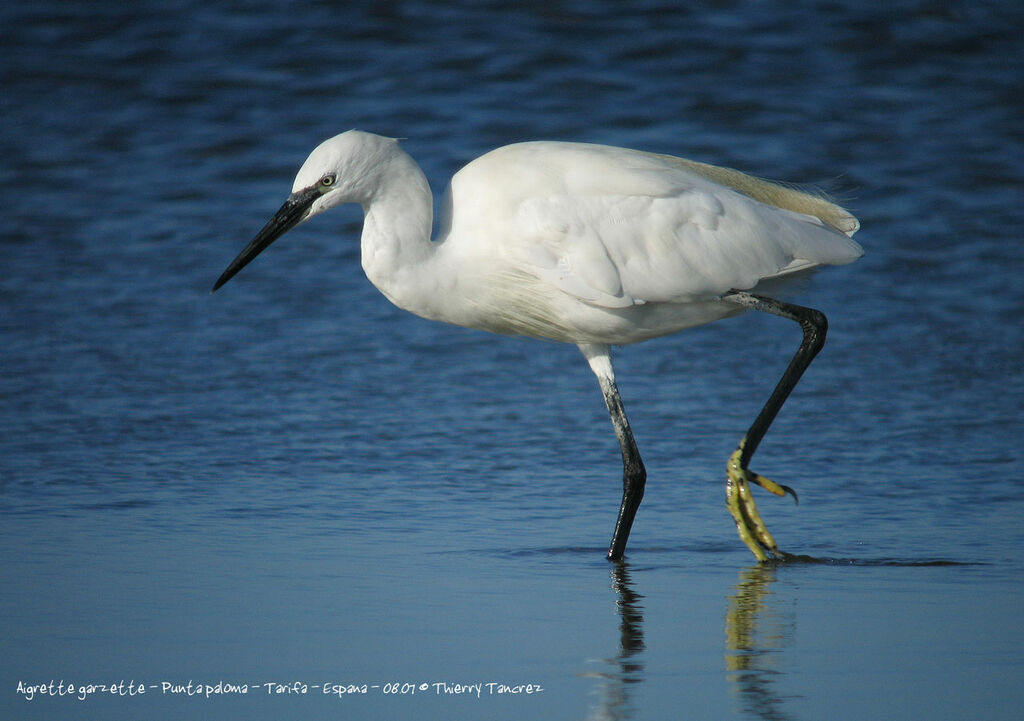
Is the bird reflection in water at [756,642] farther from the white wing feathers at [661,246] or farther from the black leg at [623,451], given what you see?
Result: the white wing feathers at [661,246]

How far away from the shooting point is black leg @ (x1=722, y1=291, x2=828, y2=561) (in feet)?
15.2

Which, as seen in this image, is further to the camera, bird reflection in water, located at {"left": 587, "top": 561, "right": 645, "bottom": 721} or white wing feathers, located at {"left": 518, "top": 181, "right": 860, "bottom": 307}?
white wing feathers, located at {"left": 518, "top": 181, "right": 860, "bottom": 307}

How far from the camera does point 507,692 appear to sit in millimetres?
3252

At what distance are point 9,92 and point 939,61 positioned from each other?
275 inches

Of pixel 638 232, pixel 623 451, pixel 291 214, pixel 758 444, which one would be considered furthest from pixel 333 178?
pixel 758 444

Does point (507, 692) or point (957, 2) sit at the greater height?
point (957, 2)

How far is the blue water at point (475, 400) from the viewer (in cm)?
352

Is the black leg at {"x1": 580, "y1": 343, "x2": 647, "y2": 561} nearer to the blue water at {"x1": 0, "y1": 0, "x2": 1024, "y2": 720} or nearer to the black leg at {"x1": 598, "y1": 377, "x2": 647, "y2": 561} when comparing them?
the black leg at {"x1": 598, "y1": 377, "x2": 647, "y2": 561}

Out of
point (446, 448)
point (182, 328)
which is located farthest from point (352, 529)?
point (182, 328)

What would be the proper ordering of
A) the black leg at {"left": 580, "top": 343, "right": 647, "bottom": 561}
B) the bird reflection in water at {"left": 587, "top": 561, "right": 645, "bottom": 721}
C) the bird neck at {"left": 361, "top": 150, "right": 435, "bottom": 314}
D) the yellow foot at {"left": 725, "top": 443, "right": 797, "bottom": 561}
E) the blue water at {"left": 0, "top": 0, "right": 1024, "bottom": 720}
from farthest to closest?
the black leg at {"left": 580, "top": 343, "right": 647, "bottom": 561}, the bird neck at {"left": 361, "top": 150, "right": 435, "bottom": 314}, the yellow foot at {"left": 725, "top": 443, "right": 797, "bottom": 561}, the blue water at {"left": 0, "top": 0, "right": 1024, "bottom": 720}, the bird reflection in water at {"left": 587, "top": 561, "right": 645, "bottom": 721}

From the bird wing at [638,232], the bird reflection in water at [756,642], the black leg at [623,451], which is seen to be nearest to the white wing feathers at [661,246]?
the bird wing at [638,232]

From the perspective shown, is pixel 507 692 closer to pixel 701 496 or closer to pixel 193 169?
pixel 701 496

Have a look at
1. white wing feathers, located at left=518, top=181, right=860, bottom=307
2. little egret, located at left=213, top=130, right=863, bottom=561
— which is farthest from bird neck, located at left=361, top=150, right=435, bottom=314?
white wing feathers, located at left=518, top=181, right=860, bottom=307

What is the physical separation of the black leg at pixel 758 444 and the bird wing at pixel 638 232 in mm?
105
